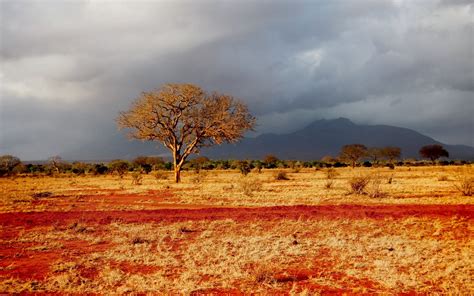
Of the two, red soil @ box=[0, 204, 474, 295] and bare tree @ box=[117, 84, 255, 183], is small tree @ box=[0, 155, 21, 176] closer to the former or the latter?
bare tree @ box=[117, 84, 255, 183]

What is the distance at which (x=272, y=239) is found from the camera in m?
13.5

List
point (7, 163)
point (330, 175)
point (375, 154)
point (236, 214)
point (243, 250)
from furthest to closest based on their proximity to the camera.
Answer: point (375, 154) → point (7, 163) → point (330, 175) → point (236, 214) → point (243, 250)

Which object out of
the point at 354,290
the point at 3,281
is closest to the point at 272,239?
the point at 354,290

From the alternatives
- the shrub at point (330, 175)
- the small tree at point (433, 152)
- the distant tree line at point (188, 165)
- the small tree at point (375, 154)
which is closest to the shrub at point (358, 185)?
the shrub at point (330, 175)

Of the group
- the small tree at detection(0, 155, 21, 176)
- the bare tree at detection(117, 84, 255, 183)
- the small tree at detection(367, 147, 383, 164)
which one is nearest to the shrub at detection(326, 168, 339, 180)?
the bare tree at detection(117, 84, 255, 183)

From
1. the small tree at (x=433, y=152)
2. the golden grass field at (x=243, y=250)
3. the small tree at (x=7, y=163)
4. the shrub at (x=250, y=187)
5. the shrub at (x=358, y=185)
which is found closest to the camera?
the golden grass field at (x=243, y=250)

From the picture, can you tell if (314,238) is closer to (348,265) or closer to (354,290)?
(348,265)

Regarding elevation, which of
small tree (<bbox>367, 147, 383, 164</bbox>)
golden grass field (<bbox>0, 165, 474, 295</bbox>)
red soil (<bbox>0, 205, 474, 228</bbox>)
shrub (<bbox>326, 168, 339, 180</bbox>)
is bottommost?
golden grass field (<bbox>0, 165, 474, 295</bbox>)

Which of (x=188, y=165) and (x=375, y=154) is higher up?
(x=375, y=154)

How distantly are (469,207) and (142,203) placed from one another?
61.0ft

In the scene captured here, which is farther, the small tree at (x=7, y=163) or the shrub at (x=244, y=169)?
the small tree at (x=7, y=163)

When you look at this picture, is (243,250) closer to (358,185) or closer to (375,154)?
(358,185)

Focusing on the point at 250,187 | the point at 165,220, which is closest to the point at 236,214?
the point at 165,220

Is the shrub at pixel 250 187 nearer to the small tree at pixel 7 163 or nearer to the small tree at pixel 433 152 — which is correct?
the small tree at pixel 7 163
